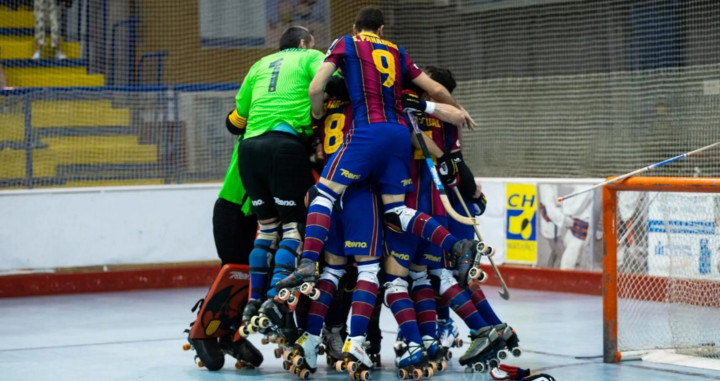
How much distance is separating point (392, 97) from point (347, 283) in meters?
1.07

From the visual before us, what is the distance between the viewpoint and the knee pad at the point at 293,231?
584 centimetres

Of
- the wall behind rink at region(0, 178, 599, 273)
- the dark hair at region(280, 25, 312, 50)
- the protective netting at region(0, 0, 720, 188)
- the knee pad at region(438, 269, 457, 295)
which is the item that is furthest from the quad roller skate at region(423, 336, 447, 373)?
the protective netting at region(0, 0, 720, 188)

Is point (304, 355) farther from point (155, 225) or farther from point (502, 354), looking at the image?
point (155, 225)

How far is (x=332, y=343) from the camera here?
599cm

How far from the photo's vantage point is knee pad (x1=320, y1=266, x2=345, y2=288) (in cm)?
577

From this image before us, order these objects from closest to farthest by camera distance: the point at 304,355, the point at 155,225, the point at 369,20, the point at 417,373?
the point at 417,373 → the point at 304,355 → the point at 369,20 → the point at 155,225

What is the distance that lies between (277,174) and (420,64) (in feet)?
27.6

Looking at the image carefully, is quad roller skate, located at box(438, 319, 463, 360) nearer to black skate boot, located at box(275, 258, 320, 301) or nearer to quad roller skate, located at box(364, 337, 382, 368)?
quad roller skate, located at box(364, 337, 382, 368)

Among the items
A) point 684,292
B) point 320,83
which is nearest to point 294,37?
point 320,83

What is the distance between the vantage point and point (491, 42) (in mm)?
14297

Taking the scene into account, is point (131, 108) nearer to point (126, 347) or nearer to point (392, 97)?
point (126, 347)

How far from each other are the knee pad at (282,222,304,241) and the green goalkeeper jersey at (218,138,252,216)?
0.42 metres

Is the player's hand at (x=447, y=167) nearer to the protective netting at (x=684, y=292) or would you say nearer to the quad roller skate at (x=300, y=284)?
the quad roller skate at (x=300, y=284)

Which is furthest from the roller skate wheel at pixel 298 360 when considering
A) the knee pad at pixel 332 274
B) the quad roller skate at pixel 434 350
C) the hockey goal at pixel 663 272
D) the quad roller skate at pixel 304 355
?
the hockey goal at pixel 663 272
